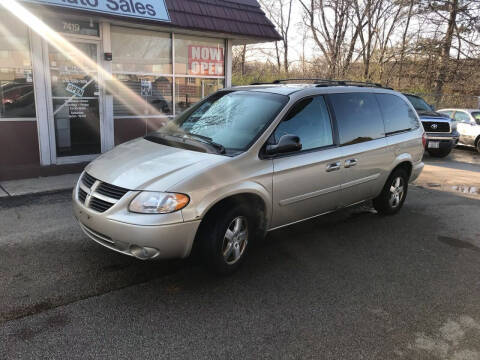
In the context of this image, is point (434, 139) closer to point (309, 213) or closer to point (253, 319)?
point (309, 213)

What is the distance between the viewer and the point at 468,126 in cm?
1408

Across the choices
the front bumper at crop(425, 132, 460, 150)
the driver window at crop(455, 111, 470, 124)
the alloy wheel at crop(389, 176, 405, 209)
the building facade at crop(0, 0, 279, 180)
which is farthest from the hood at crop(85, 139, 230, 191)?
the driver window at crop(455, 111, 470, 124)

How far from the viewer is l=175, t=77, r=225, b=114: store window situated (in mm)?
9734

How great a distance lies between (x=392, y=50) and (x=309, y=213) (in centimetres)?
2263

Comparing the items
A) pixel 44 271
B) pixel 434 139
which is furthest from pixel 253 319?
pixel 434 139

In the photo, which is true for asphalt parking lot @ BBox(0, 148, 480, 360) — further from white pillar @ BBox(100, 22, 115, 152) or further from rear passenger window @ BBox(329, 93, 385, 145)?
white pillar @ BBox(100, 22, 115, 152)

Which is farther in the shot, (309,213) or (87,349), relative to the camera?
(309,213)

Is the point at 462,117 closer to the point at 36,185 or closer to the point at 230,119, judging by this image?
the point at 230,119

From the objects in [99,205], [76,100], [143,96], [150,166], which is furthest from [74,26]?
[99,205]

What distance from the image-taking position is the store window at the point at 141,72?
8516mm

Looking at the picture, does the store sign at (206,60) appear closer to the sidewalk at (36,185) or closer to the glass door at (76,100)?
the glass door at (76,100)

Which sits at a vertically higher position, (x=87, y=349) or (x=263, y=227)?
(x=263, y=227)

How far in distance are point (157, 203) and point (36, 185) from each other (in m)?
4.50

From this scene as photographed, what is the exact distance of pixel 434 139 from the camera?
12.1m
